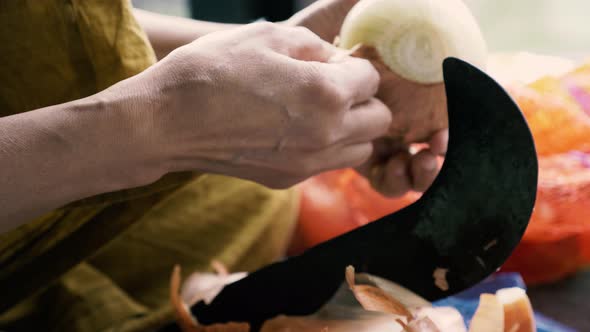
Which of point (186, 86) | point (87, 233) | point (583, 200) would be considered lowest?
point (87, 233)

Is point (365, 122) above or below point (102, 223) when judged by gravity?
above

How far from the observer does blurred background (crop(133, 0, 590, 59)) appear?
3.53 ft

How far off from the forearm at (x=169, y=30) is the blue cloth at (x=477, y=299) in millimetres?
346

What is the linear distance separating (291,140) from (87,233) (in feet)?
0.81

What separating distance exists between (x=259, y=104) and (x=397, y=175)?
223 millimetres

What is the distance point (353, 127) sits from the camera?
52 cm

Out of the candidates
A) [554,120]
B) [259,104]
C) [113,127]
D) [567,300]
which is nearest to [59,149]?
[113,127]

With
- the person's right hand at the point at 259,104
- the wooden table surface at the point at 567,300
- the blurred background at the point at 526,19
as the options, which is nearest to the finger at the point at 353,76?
the person's right hand at the point at 259,104

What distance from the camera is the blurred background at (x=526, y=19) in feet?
3.53

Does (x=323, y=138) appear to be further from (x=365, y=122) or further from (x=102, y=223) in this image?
(x=102, y=223)

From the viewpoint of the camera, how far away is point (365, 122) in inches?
20.9

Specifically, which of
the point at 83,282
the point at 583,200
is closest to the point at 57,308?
the point at 83,282

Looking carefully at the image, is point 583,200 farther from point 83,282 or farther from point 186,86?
point 83,282

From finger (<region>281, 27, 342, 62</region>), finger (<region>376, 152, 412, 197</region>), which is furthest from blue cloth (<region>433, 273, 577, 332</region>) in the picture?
finger (<region>281, 27, 342, 62</region>)
